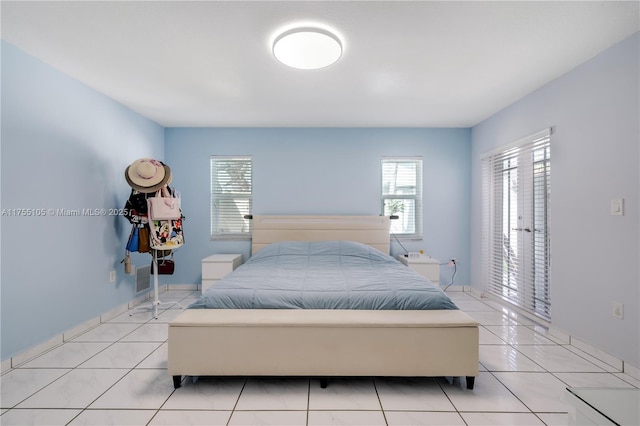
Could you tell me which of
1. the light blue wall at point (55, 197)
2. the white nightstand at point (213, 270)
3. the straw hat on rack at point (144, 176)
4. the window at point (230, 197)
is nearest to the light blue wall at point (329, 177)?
the window at point (230, 197)

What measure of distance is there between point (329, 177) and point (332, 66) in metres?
1.90

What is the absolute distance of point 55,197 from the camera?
250 cm

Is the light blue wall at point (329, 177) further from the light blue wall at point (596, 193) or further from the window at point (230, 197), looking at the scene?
the light blue wall at point (596, 193)

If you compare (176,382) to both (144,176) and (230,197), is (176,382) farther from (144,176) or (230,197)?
(230,197)

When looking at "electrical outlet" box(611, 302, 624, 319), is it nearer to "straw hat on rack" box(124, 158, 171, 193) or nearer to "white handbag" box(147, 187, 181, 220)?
"white handbag" box(147, 187, 181, 220)

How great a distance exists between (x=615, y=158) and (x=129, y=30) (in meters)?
3.55

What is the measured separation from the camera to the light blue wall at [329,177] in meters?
4.19

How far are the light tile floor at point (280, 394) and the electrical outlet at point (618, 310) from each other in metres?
0.38

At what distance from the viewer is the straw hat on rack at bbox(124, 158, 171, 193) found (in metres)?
3.02

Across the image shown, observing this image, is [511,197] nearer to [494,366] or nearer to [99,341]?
[494,366]

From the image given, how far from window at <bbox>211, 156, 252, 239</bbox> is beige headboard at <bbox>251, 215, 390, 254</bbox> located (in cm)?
31

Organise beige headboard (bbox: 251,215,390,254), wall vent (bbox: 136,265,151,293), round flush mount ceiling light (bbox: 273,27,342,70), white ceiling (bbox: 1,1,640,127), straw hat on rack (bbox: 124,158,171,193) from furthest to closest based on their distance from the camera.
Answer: beige headboard (bbox: 251,215,390,254) → wall vent (bbox: 136,265,151,293) → straw hat on rack (bbox: 124,158,171,193) → round flush mount ceiling light (bbox: 273,27,342,70) → white ceiling (bbox: 1,1,640,127)

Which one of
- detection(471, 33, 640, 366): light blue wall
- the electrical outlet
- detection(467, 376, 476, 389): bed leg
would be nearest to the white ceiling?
detection(471, 33, 640, 366): light blue wall

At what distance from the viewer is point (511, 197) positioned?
3.44 metres
